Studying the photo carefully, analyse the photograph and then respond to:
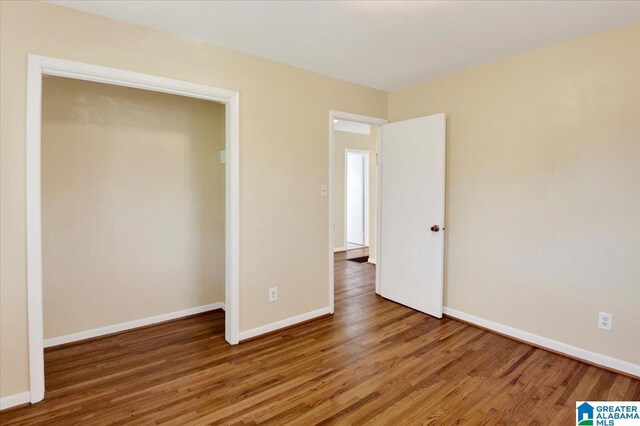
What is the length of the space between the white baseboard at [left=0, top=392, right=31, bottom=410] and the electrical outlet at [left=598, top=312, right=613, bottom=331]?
3.86m

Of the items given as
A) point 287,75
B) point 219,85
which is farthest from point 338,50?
point 219,85

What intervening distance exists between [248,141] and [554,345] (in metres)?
2.99

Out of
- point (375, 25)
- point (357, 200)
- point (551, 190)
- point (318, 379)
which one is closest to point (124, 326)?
point (318, 379)

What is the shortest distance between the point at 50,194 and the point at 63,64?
3.87 feet

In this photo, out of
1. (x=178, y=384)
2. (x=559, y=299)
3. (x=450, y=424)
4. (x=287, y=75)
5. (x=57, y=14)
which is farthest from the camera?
(x=287, y=75)

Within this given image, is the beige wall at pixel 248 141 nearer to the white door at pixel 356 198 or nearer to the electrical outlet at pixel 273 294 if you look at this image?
the electrical outlet at pixel 273 294

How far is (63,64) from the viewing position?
2092 mm

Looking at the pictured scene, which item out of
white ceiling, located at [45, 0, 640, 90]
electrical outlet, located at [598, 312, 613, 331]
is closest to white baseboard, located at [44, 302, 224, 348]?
white ceiling, located at [45, 0, 640, 90]

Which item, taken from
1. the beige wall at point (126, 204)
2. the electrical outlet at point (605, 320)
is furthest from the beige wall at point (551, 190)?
the beige wall at point (126, 204)

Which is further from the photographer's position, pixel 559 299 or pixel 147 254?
pixel 147 254

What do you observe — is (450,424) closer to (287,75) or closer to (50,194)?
(287,75)

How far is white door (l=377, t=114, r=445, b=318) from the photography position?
11.0ft

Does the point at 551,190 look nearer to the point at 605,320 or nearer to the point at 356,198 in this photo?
the point at 605,320

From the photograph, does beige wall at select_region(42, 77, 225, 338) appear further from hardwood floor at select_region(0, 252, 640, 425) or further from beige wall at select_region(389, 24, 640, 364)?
beige wall at select_region(389, 24, 640, 364)
